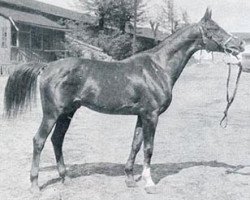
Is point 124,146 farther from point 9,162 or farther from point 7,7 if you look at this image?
point 7,7

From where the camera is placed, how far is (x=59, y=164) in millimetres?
7453

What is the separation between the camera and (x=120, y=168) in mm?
8461

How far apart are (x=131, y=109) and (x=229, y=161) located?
3010mm

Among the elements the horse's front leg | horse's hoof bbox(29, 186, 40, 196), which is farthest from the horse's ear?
horse's hoof bbox(29, 186, 40, 196)

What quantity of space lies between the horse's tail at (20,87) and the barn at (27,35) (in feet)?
80.5

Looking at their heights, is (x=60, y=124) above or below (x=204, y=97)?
above

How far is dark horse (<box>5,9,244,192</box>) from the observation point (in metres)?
6.87

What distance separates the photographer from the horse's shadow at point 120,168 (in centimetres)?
798

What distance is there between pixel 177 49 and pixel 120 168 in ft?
7.88

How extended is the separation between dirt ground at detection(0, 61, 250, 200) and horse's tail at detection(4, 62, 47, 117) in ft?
3.75

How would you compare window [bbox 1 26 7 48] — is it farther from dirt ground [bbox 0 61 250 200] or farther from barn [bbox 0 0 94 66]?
dirt ground [bbox 0 61 250 200]

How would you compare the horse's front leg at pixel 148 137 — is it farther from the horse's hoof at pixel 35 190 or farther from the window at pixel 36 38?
the window at pixel 36 38

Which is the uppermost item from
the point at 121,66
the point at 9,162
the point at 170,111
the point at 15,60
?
the point at 121,66

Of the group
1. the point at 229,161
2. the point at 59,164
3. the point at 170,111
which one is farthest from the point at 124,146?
the point at 170,111
